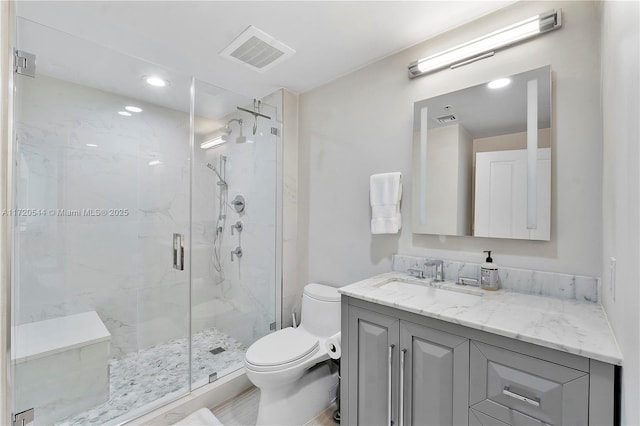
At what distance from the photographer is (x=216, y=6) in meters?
1.47

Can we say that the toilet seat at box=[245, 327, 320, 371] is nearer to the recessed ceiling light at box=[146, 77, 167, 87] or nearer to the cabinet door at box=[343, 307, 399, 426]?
the cabinet door at box=[343, 307, 399, 426]

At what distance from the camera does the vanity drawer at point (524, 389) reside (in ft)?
2.64

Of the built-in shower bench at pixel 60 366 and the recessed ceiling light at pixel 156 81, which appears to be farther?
the recessed ceiling light at pixel 156 81

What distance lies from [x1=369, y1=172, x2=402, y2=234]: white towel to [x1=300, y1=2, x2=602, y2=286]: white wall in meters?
0.06

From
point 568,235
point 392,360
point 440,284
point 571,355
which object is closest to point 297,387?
point 392,360

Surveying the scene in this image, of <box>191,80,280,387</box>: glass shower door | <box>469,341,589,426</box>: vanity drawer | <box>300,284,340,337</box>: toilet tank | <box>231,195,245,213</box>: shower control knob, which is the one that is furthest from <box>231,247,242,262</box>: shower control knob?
<box>469,341,589,426</box>: vanity drawer

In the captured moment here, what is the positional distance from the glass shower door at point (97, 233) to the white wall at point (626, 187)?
2163 mm

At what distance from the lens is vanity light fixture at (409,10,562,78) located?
130 cm

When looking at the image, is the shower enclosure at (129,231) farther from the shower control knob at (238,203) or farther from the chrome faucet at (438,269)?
the chrome faucet at (438,269)

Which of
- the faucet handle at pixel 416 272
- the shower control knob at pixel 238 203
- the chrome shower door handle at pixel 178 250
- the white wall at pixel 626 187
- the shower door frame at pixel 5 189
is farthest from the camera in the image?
the shower control knob at pixel 238 203

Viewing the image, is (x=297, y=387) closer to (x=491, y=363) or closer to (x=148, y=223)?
(x=491, y=363)

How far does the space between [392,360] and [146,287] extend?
6.60 feet

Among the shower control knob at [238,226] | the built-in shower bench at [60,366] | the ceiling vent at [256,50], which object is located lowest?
the built-in shower bench at [60,366]

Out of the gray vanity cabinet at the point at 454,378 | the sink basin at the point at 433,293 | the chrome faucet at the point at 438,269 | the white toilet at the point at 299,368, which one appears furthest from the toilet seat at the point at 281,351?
the chrome faucet at the point at 438,269
